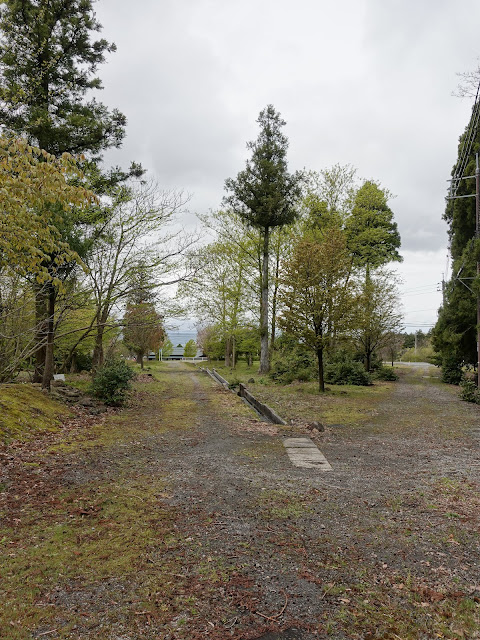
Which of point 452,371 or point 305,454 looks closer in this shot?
point 305,454

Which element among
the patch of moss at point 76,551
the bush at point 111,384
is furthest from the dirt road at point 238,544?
the bush at point 111,384

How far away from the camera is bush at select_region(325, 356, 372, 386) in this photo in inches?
723

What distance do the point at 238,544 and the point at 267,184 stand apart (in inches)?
740

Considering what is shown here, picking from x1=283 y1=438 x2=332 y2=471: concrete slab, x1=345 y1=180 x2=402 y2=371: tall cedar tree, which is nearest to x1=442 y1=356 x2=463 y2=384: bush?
x1=345 y1=180 x2=402 y2=371: tall cedar tree

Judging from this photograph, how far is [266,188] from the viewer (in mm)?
19734

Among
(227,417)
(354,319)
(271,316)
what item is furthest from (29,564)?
(271,316)

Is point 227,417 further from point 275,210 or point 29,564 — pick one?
point 275,210

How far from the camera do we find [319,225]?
23.3m

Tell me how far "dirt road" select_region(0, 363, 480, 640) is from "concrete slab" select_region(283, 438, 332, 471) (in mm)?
182

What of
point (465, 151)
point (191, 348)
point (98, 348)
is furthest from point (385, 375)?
point (191, 348)

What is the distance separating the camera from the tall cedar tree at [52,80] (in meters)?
9.57

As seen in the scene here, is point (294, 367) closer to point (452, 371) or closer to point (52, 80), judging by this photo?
Result: point (452, 371)

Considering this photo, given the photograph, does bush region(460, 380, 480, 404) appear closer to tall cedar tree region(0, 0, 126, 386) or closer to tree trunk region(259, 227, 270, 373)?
tree trunk region(259, 227, 270, 373)

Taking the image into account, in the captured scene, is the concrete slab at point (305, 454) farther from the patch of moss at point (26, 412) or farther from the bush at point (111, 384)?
the bush at point (111, 384)
